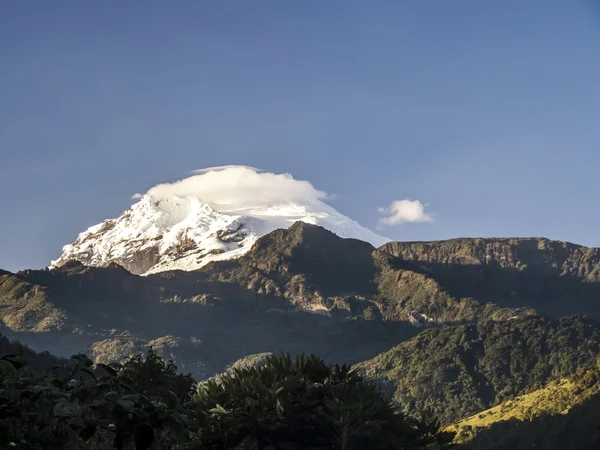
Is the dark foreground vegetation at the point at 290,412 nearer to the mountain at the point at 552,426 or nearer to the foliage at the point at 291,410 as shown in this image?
the foliage at the point at 291,410

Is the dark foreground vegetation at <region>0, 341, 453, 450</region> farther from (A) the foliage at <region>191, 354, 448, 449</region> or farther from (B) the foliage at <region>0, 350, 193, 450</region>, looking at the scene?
(B) the foliage at <region>0, 350, 193, 450</region>

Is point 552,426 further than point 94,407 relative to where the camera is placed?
Yes

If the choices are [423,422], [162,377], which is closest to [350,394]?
[423,422]

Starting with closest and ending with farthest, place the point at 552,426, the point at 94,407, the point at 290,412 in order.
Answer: the point at 94,407, the point at 290,412, the point at 552,426

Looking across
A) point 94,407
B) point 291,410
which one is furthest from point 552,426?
point 94,407

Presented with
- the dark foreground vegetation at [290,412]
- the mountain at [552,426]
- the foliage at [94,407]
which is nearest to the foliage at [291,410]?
the dark foreground vegetation at [290,412]

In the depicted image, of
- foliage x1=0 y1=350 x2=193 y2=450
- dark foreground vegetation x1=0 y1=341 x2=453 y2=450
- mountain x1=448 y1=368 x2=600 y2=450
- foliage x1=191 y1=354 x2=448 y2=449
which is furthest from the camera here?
mountain x1=448 y1=368 x2=600 y2=450

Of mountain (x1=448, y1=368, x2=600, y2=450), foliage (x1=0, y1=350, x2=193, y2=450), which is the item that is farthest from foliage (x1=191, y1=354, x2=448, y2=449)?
mountain (x1=448, y1=368, x2=600, y2=450)

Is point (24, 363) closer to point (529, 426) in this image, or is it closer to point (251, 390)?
point (251, 390)

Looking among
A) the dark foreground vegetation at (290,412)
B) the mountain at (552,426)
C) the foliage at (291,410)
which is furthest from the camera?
the mountain at (552,426)

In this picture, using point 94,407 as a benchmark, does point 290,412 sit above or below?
below

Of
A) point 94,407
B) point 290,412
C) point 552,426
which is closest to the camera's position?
point 94,407

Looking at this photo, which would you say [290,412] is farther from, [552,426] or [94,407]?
[552,426]

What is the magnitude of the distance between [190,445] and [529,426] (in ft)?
469
